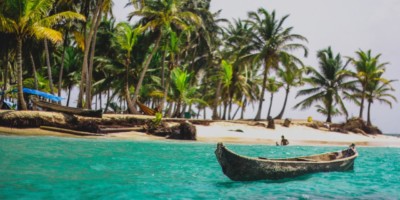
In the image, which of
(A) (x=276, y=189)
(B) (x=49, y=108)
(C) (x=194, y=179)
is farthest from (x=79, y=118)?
(A) (x=276, y=189)

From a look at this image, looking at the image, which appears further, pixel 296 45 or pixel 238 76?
pixel 238 76

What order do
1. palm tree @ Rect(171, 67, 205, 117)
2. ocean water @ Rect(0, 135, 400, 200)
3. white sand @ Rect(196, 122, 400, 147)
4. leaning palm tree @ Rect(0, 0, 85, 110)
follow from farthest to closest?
palm tree @ Rect(171, 67, 205, 117), white sand @ Rect(196, 122, 400, 147), leaning palm tree @ Rect(0, 0, 85, 110), ocean water @ Rect(0, 135, 400, 200)

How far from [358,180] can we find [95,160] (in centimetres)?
962

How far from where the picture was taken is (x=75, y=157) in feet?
47.3

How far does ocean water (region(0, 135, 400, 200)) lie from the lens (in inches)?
342

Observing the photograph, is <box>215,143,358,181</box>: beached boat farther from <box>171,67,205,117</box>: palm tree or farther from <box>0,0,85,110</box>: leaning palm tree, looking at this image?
<box>171,67,205,117</box>: palm tree

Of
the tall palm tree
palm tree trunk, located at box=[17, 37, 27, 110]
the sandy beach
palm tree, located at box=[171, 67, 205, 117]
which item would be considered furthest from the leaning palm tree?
palm tree, located at box=[171, 67, 205, 117]

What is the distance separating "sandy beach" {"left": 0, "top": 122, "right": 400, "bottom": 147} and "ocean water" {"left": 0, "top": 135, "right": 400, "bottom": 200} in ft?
27.1

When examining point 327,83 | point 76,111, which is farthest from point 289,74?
point 76,111

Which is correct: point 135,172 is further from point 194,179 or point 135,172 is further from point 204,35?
point 204,35

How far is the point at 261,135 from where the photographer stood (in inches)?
1148

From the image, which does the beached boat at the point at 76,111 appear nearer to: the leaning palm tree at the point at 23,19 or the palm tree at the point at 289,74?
the leaning palm tree at the point at 23,19

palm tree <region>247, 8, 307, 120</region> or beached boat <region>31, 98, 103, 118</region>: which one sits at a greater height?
palm tree <region>247, 8, 307, 120</region>

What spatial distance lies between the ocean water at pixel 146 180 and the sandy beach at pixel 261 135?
827cm
